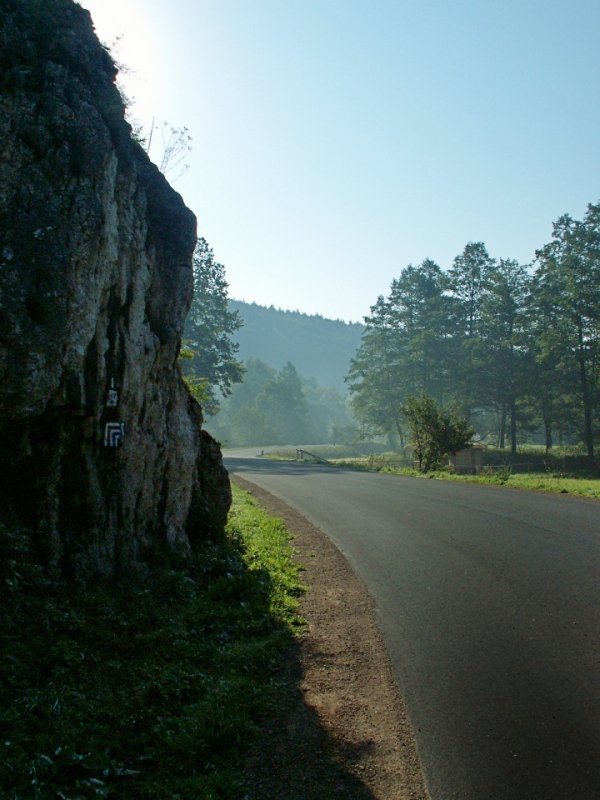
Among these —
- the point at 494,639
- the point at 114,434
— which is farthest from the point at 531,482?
the point at 114,434

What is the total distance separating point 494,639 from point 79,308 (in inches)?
213

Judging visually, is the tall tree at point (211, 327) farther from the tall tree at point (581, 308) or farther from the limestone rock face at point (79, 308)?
the limestone rock face at point (79, 308)

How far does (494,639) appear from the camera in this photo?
6348mm

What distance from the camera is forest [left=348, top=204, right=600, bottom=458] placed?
42.2 metres

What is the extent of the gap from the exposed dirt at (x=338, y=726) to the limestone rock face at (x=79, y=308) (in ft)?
8.12

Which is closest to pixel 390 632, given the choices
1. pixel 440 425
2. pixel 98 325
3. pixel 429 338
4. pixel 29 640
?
pixel 29 640

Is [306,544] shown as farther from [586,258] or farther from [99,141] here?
[586,258]

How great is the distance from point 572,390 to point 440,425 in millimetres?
19431

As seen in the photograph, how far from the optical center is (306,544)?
1187 cm

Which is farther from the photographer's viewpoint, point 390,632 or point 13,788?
point 390,632

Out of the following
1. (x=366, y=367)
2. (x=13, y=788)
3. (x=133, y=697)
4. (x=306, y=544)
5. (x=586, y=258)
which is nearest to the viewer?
(x=13, y=788)

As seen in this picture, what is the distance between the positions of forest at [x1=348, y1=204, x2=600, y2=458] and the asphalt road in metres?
31.6

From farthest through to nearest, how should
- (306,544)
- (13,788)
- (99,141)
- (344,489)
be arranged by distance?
1. (344,489)
2. (306,544)
3. (99,141)
4. (13,788)

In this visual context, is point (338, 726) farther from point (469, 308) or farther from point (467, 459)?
point (469, 308)
